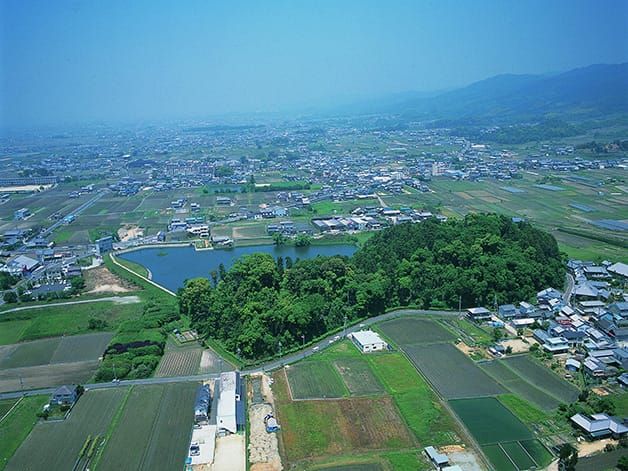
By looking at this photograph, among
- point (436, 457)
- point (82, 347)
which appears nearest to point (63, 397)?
point (82, 347)

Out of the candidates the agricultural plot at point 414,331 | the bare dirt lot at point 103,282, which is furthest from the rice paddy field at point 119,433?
the bare dirt lot at point 103,282

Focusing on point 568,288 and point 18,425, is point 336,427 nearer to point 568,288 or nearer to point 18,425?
point 18,425

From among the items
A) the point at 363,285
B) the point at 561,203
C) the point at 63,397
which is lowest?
the point at 561,203

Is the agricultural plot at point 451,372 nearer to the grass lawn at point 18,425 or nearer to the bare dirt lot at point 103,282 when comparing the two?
the grass lawn at point 18,425

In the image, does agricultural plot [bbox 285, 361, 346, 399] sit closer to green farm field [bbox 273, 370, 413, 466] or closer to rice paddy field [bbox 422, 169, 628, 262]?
green farm field [bbox 273, 370, 413, 466]

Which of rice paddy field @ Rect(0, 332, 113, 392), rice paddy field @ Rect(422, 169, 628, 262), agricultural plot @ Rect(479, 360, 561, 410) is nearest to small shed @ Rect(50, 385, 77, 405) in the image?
rice paddy field @ Rect(0, 332, 113, 392)

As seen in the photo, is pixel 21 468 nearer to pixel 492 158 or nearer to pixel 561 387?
pixel 561 387
